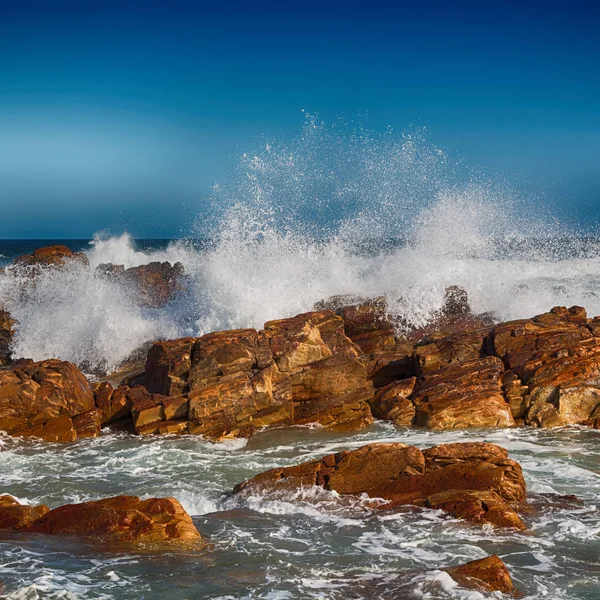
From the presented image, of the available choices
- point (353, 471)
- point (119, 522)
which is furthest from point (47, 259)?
point (119, 522)

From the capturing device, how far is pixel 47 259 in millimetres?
25625

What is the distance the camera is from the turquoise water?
19.7 ft

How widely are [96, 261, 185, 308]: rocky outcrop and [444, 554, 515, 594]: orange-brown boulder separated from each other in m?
14.5

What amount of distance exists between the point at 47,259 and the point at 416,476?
66.0 ft

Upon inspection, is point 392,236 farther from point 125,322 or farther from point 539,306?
point 125,322

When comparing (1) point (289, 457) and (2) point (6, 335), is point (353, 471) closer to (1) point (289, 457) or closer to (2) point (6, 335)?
(1) point (289, 457)

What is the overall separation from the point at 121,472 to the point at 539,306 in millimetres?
11555

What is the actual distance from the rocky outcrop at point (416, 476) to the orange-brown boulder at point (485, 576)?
5.50 feet

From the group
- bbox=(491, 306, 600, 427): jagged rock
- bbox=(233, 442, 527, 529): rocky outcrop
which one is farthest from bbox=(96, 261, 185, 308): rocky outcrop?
bbox=(233, 442, 527, 529): rocky outcrop

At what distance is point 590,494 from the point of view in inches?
345

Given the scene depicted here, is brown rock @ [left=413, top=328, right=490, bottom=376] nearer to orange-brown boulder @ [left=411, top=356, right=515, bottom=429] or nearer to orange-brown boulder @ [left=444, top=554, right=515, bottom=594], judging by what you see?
orange-brown boulder @ [left=411, top=356, right=515, bottom=429]

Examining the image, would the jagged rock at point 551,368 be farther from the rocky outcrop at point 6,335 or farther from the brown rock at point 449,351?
the rocky outcrop at point 6,335

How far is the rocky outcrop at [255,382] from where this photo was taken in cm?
1259

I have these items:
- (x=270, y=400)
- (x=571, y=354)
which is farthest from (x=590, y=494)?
(x=270, y=400)
